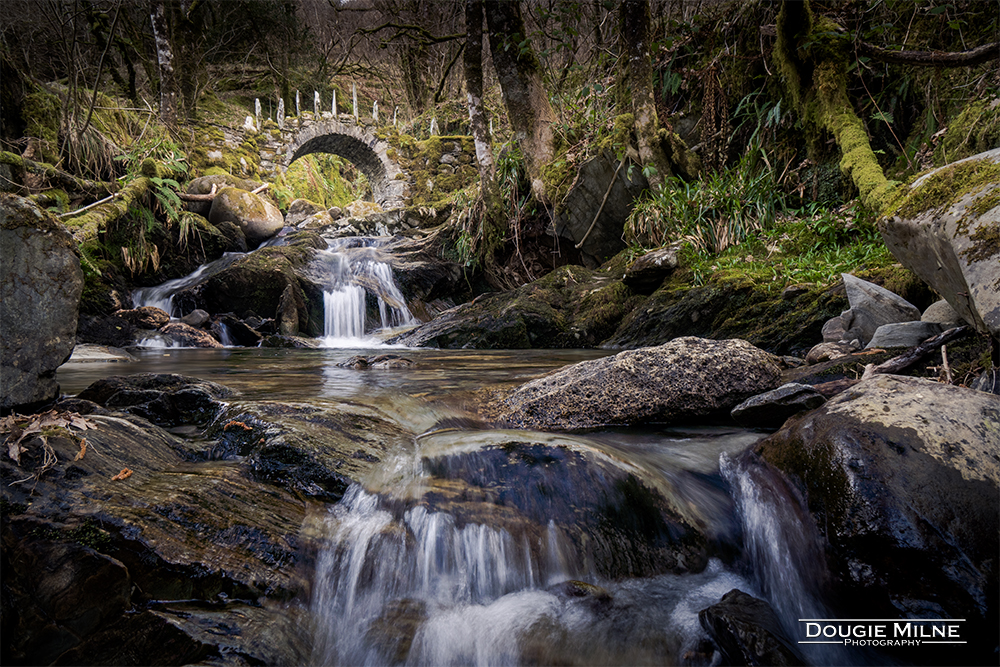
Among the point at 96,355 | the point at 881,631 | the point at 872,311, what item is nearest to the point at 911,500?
the point at 881,631

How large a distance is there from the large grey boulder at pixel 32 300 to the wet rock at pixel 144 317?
732 cm

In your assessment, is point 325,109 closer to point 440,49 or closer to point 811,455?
point 440,49

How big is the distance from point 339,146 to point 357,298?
38.5 ft

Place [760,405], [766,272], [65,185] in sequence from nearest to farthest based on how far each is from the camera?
[760,405] → [766,272] → [65,185]

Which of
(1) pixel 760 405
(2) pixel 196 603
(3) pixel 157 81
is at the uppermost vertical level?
(3) pixel 157 81

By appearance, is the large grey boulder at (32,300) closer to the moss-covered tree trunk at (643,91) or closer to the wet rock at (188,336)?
the wet rock at (188,336)

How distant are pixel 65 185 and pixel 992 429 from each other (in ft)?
40.2

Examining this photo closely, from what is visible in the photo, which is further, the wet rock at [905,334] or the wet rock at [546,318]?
the wet rock at [546,318]

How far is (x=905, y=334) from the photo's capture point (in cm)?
332

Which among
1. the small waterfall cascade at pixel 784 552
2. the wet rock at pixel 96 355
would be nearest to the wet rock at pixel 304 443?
the small waterfall cascade at pixel 784 552

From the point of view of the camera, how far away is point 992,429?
1.78 metres

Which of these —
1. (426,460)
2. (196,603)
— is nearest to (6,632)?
(196,603)

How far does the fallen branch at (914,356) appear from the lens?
2.80 meters

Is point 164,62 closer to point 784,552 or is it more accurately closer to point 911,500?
point 784,552
